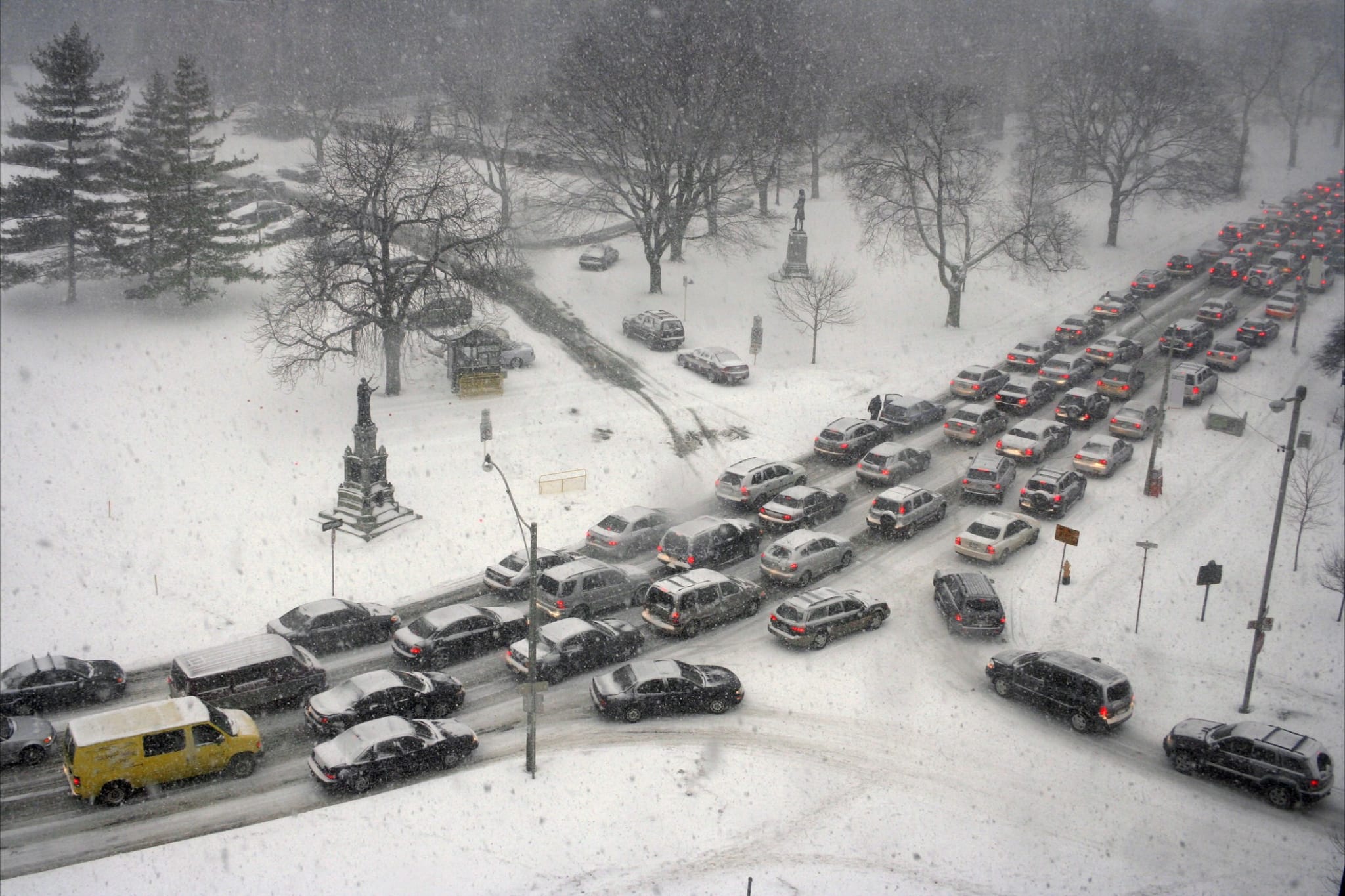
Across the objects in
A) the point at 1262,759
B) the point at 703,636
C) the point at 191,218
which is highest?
the point at 191,218

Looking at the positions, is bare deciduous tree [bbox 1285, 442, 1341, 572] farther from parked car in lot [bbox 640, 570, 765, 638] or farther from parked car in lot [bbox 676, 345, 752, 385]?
parked car in lot [bbox 676, 345, 752, 385]

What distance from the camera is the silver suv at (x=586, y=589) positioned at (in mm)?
24156

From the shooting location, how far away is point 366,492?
2773 centimetres

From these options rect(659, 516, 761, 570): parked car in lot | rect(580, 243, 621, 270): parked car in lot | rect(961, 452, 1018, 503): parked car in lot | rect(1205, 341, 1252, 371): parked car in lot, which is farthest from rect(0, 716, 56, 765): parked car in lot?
rect(1205, 341, 1252, 371): parked car in lot

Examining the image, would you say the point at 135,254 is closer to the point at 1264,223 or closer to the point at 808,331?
the point at 808,331

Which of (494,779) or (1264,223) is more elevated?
(1264,223)

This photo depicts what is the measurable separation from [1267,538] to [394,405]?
2601cm

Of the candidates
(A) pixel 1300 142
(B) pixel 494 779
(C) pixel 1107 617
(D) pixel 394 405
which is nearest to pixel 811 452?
(C) pixel 1107 617

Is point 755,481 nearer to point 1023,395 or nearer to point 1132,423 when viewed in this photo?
point 1023,395

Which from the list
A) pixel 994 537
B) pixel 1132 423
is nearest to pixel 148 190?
pixel 994 537

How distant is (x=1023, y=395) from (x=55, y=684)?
29514 mm

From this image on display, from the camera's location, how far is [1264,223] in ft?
201

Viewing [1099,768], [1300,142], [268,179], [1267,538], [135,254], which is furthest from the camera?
[1300,142]

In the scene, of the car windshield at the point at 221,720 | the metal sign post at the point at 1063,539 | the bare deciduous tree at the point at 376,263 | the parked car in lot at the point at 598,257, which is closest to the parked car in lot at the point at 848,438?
the metal sign post at the point at 1063,539
